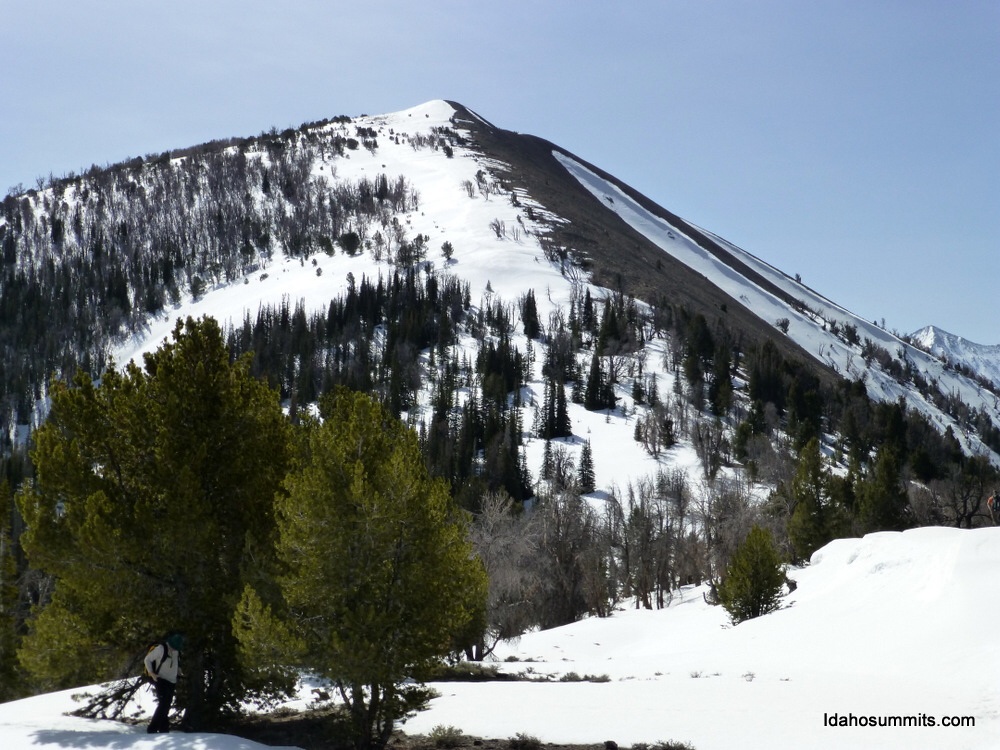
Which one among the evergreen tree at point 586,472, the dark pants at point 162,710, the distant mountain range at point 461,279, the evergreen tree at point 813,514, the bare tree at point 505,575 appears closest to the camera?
the dark pants at point 162,710

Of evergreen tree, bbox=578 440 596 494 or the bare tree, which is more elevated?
evergreen tree, bbox=578 440 596 494


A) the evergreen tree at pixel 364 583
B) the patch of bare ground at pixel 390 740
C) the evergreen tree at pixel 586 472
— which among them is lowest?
the patch of bare ground at pixel 390 740

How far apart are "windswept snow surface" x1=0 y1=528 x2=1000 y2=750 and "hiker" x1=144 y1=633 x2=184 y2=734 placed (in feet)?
1.26

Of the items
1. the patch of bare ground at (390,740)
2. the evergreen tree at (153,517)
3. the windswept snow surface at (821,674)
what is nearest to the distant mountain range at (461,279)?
the windswept snow surface at (821,674)

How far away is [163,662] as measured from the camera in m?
13.0

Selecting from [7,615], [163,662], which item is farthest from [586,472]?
[163,662]

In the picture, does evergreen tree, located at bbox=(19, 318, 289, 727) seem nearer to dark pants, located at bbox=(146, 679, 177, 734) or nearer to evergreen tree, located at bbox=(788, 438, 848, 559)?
dark pants, located at bbox=(146, 679, 177, 734)

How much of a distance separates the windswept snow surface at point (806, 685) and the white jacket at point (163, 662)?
94cm

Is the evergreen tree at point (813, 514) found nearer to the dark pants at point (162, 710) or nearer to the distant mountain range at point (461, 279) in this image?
the dark pants at point (162, 710)

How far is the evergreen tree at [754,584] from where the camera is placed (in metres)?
31.4

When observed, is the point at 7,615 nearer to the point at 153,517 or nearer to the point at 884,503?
the point at 153,517

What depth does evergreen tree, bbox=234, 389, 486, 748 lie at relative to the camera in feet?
41.3

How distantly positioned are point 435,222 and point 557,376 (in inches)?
2588

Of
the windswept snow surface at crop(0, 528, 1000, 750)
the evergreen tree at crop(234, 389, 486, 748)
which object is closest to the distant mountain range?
the windswept snow surface at crop(0, 528, 1000, 750)
